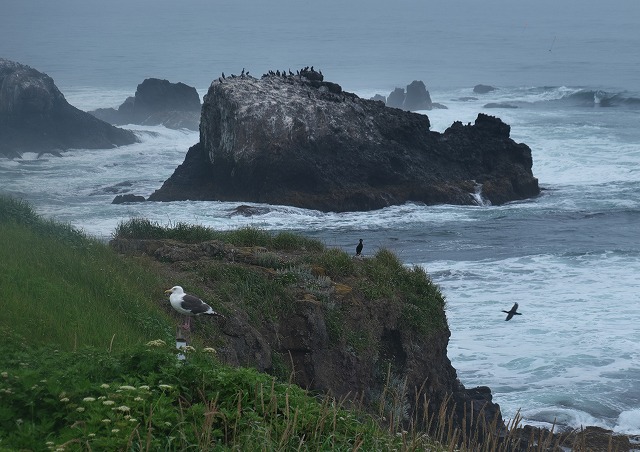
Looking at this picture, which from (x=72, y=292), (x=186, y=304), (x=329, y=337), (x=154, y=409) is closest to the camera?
(x=154, y=409)

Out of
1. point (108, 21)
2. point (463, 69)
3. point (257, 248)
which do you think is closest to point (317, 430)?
point (257, 248)

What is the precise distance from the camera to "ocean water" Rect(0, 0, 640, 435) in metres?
19.7

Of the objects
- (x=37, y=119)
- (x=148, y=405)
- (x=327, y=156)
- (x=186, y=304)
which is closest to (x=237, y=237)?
(x=186, y=304)

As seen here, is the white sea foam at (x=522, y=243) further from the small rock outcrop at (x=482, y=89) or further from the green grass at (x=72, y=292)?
the small rock outcrop at (x=482, y=89)

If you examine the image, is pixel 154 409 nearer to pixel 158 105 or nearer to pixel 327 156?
pixel 327 156

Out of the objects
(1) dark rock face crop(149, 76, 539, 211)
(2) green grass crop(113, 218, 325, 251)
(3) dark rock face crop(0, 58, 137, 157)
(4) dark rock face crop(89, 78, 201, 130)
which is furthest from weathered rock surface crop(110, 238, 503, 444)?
(4) dark rock face crop(89, 78, 201, 130)

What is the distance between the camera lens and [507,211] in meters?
37.0

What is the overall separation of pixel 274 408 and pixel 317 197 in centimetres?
2971

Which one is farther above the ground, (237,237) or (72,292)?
(237,237)

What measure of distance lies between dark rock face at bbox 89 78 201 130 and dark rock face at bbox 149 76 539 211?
2685 centimetres

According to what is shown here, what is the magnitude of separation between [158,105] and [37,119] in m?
14.9

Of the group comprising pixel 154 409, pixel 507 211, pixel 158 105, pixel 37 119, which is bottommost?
pixel 154 409

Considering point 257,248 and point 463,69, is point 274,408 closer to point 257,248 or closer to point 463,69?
point 257,248

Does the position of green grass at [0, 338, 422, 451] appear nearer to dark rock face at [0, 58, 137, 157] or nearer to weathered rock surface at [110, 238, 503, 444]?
weathered rock surface at [110, 238, 503, 444]
